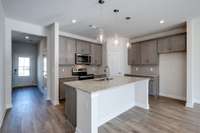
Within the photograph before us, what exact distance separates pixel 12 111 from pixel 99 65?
4042 millimetres

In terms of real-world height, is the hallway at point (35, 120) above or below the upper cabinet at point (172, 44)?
below

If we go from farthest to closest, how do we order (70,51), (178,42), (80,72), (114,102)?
(80,72), (70,51), (178,42), (114,102)

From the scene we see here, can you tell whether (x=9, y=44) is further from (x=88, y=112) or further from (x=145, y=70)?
(x=145, y=70)

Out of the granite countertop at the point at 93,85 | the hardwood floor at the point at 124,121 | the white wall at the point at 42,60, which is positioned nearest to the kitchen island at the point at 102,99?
the granite countertop at the point at 93,85

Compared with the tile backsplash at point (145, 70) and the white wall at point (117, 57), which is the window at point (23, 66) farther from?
the tile backsplash at point (145, 70)

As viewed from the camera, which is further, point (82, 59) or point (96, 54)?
point (96, 54)

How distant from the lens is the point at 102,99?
8.76 ft

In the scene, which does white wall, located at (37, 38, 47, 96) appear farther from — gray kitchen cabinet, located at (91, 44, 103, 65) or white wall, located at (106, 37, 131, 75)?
white wall, located at (106, 37, 131, 75)

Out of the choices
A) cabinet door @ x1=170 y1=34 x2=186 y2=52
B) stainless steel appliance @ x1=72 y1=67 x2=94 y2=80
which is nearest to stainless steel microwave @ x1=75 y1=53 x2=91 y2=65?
stainless steel appliance @ x1=72 y1=67 x2=94 y2=80

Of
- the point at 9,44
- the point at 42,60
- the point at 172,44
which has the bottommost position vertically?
the point at 42,60

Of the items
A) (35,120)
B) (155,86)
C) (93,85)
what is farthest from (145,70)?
(35,120)

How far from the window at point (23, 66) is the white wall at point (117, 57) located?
512 cm

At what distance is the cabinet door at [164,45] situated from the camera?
455 cm

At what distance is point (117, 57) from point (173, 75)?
2615mm
